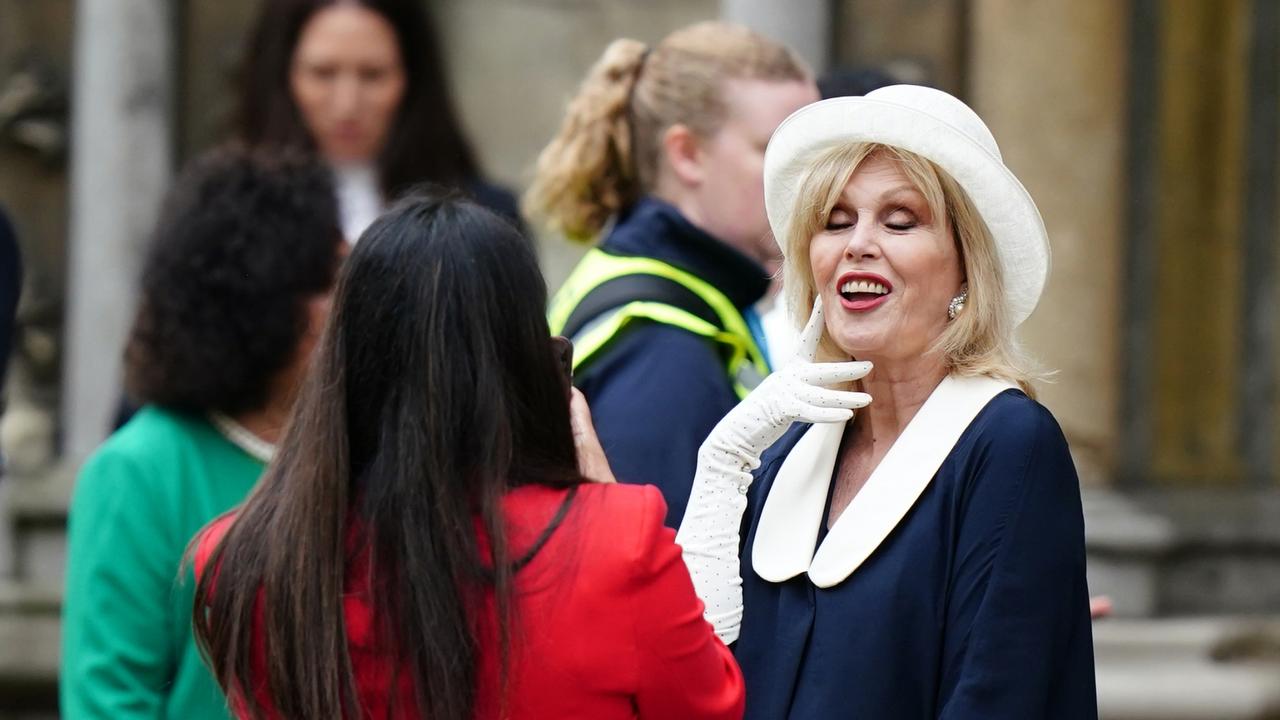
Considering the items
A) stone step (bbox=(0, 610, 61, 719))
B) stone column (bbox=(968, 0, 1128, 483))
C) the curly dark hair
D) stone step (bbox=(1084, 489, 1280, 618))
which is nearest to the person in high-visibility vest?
the curly dark hair

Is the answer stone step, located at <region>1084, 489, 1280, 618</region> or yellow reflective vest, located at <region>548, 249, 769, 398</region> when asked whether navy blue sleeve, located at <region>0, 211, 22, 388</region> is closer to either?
yellow reflective vest, located at <region>548, 249, 769, 398</region>

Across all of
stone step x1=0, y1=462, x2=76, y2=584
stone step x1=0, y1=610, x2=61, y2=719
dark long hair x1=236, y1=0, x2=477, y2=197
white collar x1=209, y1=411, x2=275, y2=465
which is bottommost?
stone step x1=0, y1=610, x2=61, y2=719

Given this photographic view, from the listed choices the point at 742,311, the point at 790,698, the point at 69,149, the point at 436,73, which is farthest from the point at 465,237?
the point at 69,149

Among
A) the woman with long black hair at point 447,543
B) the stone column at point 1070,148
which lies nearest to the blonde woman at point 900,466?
the woman with long black hair at point 447,543

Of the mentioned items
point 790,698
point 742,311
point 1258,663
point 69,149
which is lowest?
point 1258,663

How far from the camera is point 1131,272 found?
5.48 m

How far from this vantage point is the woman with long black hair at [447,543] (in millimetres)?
2236

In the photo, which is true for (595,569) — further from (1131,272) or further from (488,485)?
(1131,272)

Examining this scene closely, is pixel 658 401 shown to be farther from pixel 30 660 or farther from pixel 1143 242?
pixel 30 660

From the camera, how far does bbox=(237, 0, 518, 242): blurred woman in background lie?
5133mm


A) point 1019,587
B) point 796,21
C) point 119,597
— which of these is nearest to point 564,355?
point 1019,587

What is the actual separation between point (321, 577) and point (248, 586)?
11 cm

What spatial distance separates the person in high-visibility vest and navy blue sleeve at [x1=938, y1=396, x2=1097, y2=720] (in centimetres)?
98

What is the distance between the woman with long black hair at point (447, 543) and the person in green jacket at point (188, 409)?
73cm
